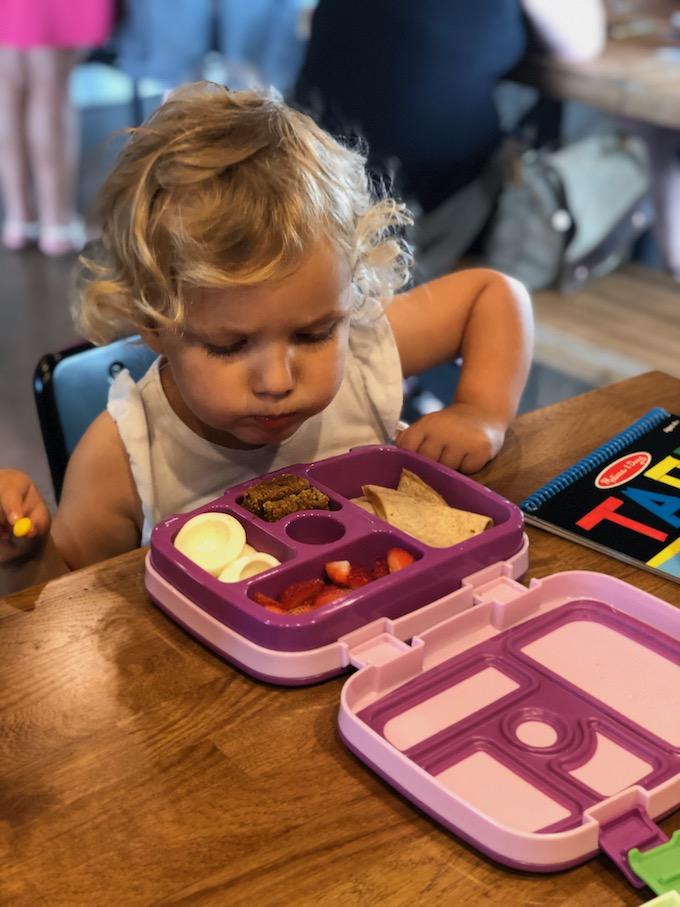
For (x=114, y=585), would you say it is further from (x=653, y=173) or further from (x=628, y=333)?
(x=653, y=173)

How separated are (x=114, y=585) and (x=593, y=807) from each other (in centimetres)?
40

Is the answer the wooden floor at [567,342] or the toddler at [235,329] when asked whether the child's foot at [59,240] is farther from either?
the toddler at [235,329]

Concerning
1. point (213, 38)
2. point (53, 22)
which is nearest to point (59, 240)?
point (53, 22)

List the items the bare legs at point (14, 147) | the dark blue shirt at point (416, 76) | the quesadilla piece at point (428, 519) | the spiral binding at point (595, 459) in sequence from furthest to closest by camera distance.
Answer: the bare legs at point (14, 147)
the dark blue shirt at point (416, 76)
the spiral binding at point (595, 459)
the quesadilla piece at point (428, 519)

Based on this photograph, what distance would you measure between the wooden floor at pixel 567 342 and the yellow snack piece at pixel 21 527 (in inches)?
41.5

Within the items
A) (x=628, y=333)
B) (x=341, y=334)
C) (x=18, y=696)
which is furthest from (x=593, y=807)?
(x=628, y=333)

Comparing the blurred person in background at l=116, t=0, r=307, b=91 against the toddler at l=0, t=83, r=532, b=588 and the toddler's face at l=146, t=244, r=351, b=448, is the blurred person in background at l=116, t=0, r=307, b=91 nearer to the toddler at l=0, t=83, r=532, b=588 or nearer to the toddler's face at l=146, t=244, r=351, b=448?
the toddler at l=0, t=83, r=532, b=588

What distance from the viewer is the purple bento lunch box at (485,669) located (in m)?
0.62

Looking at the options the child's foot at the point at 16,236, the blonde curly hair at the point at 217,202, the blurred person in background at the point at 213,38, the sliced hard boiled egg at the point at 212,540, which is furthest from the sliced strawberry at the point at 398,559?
the child's foot at the point at 16,236

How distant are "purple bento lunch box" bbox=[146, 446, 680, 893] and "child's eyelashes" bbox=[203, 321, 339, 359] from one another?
4.6 inches

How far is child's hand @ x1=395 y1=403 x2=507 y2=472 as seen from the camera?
101 cm

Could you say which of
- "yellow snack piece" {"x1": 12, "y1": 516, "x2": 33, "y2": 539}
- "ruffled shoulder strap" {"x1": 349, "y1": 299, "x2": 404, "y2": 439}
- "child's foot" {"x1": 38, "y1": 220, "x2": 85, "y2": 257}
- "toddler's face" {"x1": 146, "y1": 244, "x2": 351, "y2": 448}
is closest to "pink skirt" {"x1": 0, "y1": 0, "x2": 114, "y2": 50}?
"child's foot" {"x1": 38, "y1": 220, "x2": 85, "y2": 257}

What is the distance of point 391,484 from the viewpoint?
3.25ft

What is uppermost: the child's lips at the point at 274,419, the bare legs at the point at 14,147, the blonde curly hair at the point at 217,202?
the blonde curly hair at the point at 217,202
